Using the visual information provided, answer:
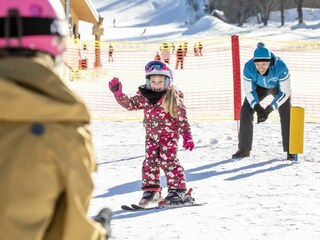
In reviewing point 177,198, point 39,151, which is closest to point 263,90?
point 177,198

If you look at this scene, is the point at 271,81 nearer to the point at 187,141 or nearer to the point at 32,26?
the point at 187,141

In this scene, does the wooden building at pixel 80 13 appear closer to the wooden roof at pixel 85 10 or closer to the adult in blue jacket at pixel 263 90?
the wooden roof at pixel 85 10

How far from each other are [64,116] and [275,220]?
463 centimetres

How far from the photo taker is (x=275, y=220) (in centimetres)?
623

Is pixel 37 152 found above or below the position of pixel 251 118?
above

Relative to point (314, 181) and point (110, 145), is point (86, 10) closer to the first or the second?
point (110, 145)

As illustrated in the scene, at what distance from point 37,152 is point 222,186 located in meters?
6.31

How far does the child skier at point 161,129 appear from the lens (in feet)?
22.3

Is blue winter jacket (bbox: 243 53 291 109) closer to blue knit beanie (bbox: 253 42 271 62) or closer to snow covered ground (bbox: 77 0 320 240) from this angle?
blue knit beanie (bbox: 253 42 271 62)

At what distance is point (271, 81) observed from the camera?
31.8 feet

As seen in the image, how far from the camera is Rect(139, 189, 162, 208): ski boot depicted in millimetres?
6898

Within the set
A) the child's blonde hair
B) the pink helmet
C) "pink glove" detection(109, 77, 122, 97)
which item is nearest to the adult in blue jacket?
the child's blonde hair

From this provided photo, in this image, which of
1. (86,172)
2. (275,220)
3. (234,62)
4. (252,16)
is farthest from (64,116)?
(252,16)

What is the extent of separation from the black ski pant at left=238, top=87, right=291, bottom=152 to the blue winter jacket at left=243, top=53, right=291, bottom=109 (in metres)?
0.12
